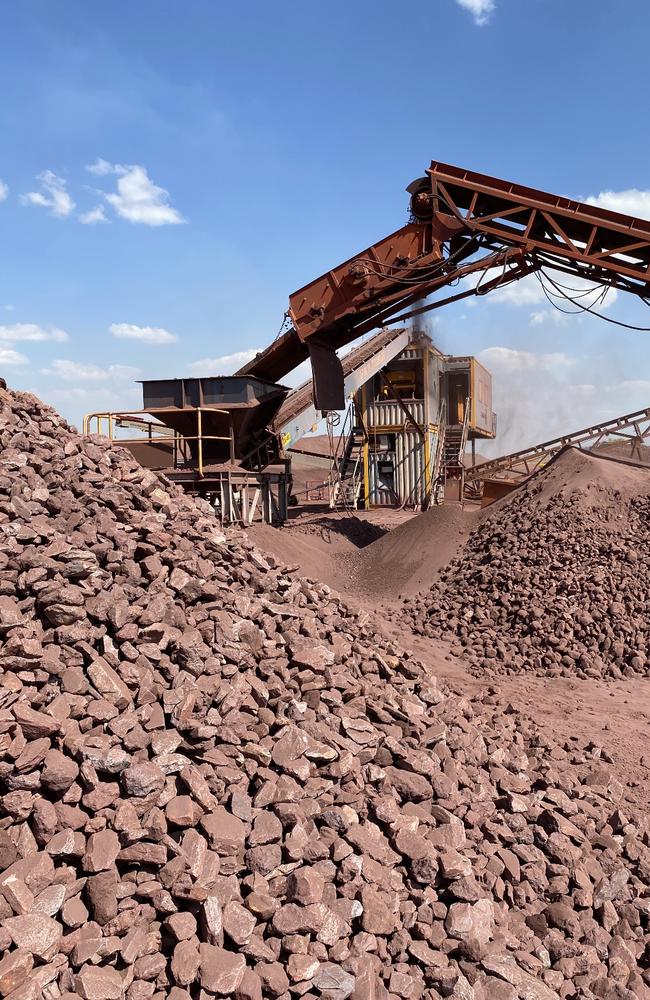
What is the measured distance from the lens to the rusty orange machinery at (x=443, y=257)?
11328mm

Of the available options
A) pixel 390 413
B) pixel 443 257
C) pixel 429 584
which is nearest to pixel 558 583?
pixel 429 584

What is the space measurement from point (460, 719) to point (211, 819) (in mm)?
2442

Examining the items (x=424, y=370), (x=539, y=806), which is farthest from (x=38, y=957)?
(x=424, y=370)

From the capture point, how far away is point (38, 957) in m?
3.01

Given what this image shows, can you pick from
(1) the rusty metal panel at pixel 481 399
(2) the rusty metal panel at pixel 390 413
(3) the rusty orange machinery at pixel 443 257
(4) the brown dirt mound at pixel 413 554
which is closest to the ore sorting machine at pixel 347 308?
(3) the rusty orange machinery at pixel 443 257

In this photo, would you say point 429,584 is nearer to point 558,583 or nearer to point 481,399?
point 558,583

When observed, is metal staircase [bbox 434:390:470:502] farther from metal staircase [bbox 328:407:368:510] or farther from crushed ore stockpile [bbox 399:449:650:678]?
crushed ore stockpile [bbox 399:449:650:678]

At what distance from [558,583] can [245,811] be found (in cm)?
712

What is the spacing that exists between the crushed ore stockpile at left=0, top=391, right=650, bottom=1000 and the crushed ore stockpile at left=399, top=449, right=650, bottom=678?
3.67 meters

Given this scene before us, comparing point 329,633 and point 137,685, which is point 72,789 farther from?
point 329,633

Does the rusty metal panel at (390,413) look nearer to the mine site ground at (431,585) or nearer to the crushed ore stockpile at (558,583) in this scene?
the mine site ground at (431,585)

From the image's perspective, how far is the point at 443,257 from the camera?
41.1 feet

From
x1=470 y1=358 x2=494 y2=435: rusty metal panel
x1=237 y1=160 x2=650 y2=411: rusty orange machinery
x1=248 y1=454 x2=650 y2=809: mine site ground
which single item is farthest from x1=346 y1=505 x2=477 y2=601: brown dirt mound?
x1=470 y1=358 x2=494 y2=435: rusty metal panel

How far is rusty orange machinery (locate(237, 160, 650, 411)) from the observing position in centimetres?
1133
